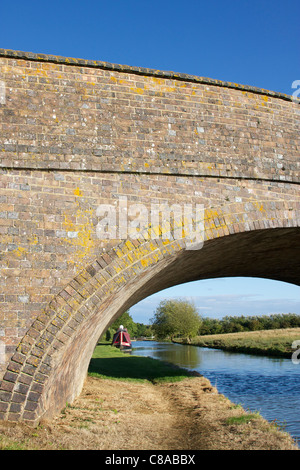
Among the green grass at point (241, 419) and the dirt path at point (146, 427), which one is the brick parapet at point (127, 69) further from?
the green grass at point (241, 419)

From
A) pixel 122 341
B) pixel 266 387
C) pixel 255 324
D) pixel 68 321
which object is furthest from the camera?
pixel 255 324

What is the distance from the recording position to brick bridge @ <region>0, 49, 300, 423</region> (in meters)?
5.46

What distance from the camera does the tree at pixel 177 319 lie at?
44.8 metres

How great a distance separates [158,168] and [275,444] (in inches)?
182

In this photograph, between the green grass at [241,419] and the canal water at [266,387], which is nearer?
the green grass at [241,419]

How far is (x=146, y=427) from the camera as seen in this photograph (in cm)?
627
